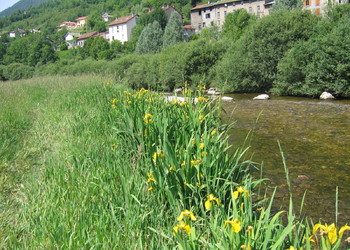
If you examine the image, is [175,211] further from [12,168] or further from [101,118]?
[101,118]

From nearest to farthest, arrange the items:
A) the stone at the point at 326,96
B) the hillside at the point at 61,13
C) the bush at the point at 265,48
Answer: the stone at the point at 326,96 < the bush at the point at 265,48 < the hillside at the point at 61,13

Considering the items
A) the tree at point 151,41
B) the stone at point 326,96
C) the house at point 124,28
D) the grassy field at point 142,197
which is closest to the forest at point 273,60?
the stone at point 326,96

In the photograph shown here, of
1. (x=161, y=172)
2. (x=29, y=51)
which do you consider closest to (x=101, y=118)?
(x=161, y=172)

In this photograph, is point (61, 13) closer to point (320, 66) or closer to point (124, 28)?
point (124, 28)

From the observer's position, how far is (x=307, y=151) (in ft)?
25.8

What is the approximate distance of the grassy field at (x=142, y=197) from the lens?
2104mm

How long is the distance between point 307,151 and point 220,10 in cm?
7763

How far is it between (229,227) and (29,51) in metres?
97.4

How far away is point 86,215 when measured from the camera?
9.16ft

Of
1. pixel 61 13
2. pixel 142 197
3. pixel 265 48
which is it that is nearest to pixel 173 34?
pixel 265 48

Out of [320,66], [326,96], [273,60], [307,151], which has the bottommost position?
[307,151]

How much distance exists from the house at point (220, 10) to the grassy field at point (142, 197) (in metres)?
69.8

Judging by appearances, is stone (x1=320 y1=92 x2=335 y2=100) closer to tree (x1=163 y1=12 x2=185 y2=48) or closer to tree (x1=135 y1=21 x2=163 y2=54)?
tree (x1=163 y1=12 x2=185 y2=48)

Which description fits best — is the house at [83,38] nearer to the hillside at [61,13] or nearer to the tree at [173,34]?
the hillside at [61,13]
